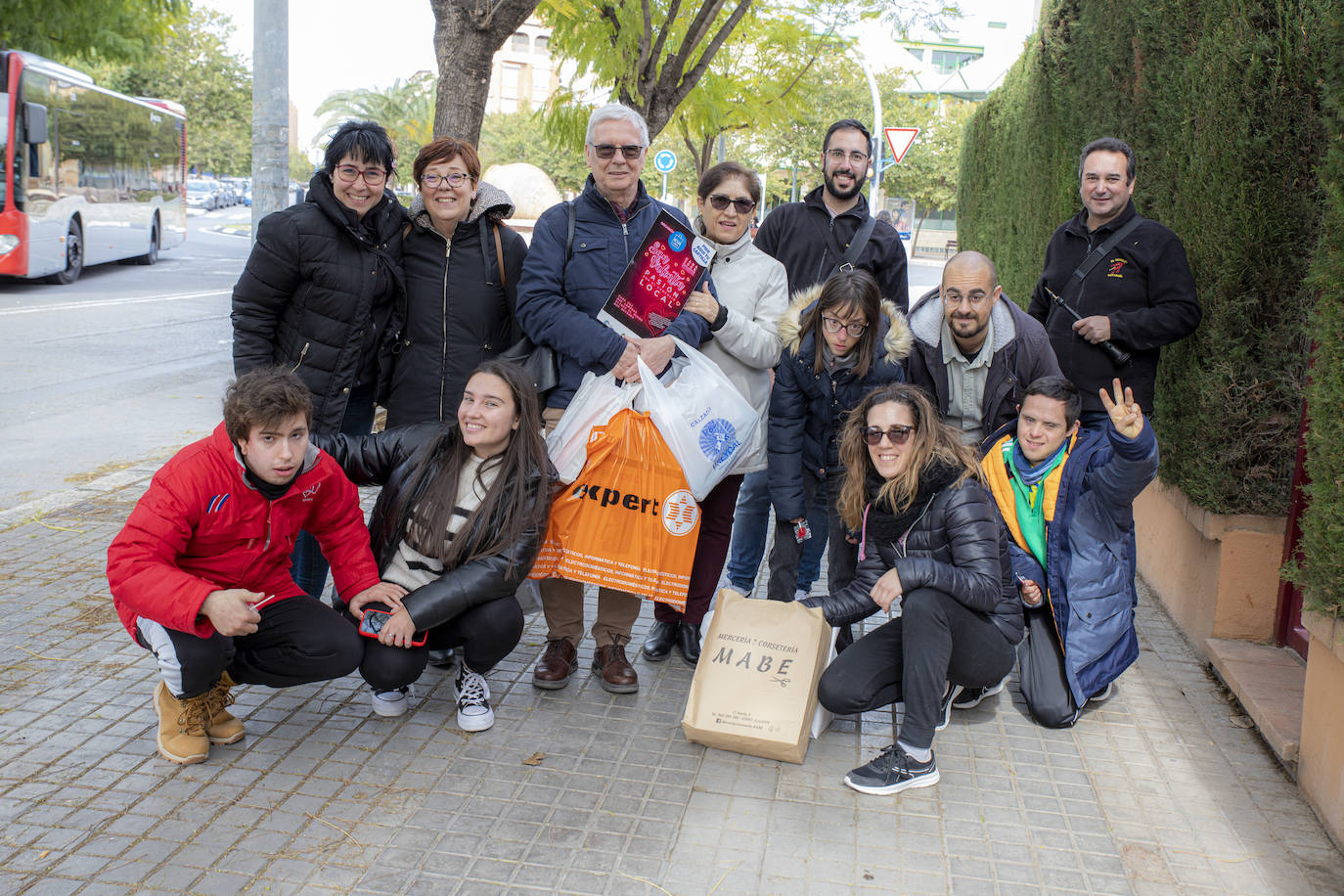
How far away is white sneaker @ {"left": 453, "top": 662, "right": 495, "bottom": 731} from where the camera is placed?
363 cm

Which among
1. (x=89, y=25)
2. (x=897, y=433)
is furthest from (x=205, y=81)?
(x=897, y=433)

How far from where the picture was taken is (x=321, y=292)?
3.92 meters

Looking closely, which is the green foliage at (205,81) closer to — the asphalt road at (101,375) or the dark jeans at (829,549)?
the asphalt road at (101,375)

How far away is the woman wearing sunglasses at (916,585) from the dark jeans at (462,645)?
103cm

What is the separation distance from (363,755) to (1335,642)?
9.73 ft

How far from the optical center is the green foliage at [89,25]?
14.7 m

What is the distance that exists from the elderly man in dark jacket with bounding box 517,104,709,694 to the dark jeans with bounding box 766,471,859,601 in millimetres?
640

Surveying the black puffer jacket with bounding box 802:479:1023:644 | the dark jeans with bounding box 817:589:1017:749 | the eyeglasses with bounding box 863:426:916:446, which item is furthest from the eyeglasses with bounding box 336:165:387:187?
the dark jeans with bounding box 817:589:1017:749

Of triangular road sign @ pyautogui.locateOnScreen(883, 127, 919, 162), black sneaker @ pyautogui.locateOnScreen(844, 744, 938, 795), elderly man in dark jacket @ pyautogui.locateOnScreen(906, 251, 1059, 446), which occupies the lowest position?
black sneaker @ pyautogui.locateOnScreen(844, 744, 938, 795)

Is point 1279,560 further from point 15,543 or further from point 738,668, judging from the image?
point 15,543

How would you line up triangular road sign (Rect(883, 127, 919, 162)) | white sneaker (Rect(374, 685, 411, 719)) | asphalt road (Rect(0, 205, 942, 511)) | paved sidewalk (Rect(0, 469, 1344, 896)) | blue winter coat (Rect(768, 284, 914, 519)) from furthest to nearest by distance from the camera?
triangular road sign (Rect(883, 127, 919, 162)) → asphalt road (Rect(0, 205, 942, 511)) → blue winter coat (Rect(768, 284, 914, 519)) → white sneaker (Rect(374, 685, 411, 719)) → paved sidewalk (Rect(0, 469, 1344, 896))

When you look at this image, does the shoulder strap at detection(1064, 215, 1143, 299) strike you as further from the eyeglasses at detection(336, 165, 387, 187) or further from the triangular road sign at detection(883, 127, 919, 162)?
the triangular road sign at detection(883, 127, 919, 162)

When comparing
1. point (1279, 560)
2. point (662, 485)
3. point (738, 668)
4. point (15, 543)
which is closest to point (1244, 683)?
point (1279, 560)

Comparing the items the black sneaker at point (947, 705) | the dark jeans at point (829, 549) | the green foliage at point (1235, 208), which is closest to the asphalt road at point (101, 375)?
the dark jeans at point (829, 549)
